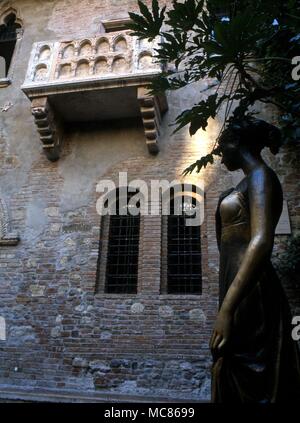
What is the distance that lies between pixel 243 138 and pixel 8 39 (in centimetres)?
975

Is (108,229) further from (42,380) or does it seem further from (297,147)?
(297,147)

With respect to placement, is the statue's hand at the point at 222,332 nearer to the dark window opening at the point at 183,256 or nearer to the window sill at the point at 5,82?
the dark window opening at the point at 183,256

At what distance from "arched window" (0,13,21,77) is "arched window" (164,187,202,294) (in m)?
6.35

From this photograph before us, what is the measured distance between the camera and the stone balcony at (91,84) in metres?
7.38

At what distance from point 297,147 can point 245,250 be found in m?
5.61

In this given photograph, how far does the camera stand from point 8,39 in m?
10.3

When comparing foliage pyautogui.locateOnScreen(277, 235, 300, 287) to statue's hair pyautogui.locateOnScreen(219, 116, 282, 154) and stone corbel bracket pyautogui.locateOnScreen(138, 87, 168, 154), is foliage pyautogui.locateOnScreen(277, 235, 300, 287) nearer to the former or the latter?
stone corbel bracket pyautogui.locateOnScreen(138, 87, 168, 154)

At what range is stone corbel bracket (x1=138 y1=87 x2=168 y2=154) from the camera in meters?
7.26

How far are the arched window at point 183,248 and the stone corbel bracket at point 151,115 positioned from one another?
3.97 ft

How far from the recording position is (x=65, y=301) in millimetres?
6852

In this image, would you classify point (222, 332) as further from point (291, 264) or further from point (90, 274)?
point (90, 274)

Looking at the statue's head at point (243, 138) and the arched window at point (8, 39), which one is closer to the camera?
the statue's head at point (243, 138)

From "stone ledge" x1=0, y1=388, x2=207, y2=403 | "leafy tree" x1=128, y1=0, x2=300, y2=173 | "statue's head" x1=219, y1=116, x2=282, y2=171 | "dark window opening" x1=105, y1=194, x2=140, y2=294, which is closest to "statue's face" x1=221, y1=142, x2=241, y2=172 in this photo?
"statue's head" x1=219, y1=116, x2=282, y2=171

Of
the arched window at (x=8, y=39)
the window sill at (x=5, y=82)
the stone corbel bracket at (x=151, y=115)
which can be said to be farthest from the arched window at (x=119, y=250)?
the arched window at (x=8, y=39)
